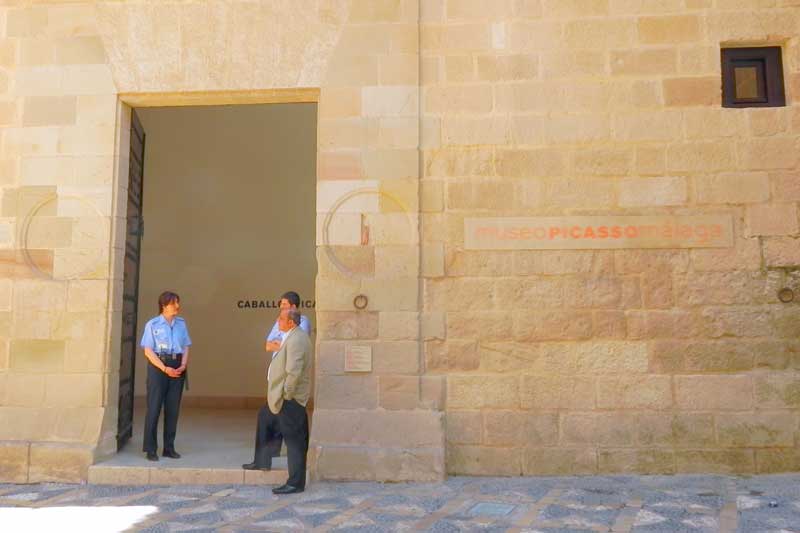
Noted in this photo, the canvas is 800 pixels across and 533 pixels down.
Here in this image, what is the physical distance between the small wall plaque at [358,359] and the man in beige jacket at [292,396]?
1.59 ft

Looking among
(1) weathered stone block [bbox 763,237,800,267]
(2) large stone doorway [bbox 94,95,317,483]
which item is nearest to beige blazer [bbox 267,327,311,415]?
(1) weathered stone block [bbox 763,237,800,267]

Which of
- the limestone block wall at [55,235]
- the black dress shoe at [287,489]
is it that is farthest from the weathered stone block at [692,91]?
the limestone block wall at [55,235]

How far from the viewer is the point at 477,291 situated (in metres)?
5.34

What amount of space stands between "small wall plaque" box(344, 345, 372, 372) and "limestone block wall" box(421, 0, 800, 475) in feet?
1.64

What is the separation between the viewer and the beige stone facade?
516 cm

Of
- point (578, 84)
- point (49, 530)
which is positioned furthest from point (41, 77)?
point (578, 84)

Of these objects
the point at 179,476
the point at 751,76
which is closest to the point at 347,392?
the point at 179,476

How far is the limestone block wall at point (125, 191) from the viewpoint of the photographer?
5.27 m

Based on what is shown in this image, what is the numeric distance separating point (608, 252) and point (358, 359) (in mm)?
2272

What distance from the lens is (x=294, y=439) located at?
4.84 metres

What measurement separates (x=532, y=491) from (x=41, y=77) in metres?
5.52

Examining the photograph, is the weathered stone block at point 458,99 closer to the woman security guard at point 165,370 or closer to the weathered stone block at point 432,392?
the weathered stone block at point 432,392

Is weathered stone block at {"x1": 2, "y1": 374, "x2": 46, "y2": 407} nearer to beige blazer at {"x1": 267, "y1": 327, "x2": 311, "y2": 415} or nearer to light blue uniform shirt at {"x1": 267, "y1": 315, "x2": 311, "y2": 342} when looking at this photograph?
A: light blue uniform shirt at {"x1": 267, "y1": 315, "x2": 311, "y2": 342}

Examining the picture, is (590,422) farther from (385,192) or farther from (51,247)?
(51,247)
